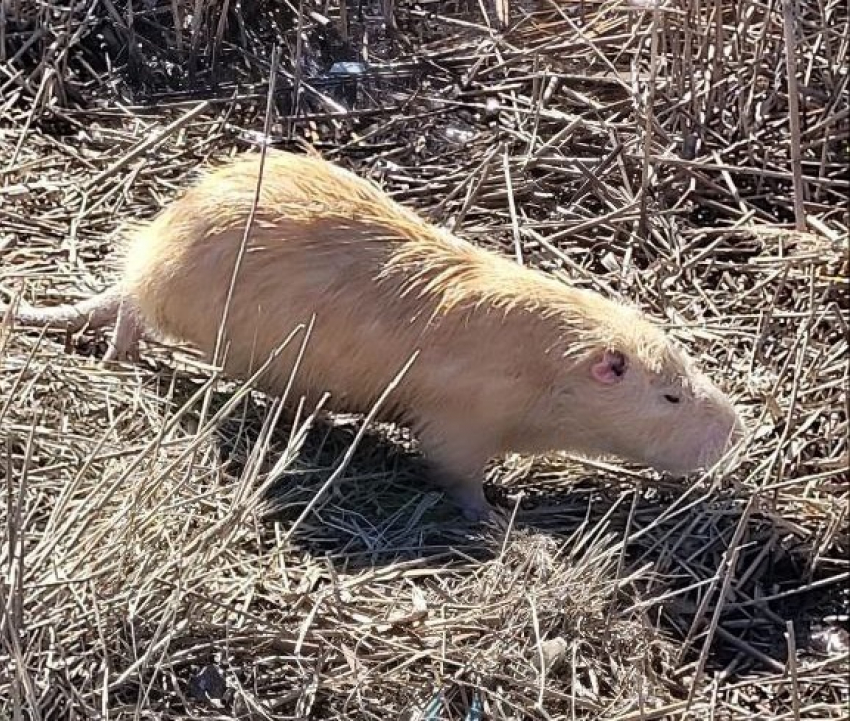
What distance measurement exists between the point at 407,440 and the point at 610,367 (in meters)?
0.57

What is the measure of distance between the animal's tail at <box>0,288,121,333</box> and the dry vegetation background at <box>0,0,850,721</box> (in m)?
0.07

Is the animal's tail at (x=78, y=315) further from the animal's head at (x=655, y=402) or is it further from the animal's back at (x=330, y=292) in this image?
the animal's head at (x=655, y=402)

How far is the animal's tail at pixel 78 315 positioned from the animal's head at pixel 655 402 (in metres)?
1.22

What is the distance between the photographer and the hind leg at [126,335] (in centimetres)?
410

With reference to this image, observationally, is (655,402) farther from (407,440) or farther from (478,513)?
(407,440)

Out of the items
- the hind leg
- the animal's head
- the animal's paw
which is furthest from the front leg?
the hind leg

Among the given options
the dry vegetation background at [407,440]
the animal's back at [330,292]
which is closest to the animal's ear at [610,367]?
the animal's back at [330,292]

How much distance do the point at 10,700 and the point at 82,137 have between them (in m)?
2.53

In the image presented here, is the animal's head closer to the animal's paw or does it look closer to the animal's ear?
the animal's ear

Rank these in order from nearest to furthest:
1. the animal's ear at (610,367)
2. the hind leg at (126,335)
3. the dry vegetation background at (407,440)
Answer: the dry vegetation background at (407,440), the animal's ear at (610,367), the hind leg at (126,335)

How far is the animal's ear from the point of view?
152 inches

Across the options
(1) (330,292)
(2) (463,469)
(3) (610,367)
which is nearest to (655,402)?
(3) (610,367)

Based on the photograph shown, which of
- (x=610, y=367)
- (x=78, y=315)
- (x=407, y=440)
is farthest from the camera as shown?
(x=78, y=315)

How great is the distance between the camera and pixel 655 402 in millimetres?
3893
